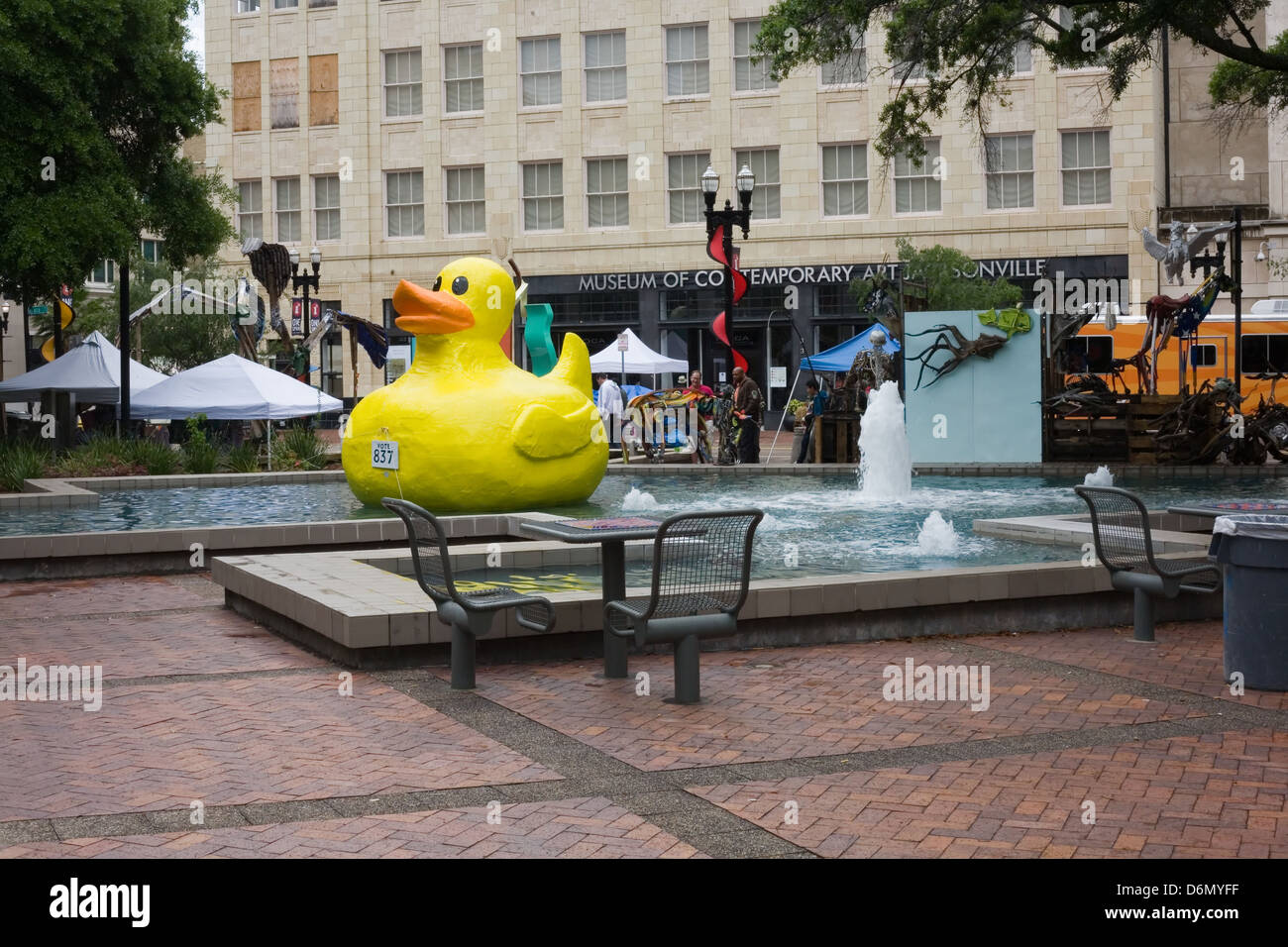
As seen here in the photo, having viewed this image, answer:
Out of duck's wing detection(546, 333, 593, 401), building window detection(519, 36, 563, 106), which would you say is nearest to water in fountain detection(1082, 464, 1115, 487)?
duck's wing detection(546, 333, 593, 401)

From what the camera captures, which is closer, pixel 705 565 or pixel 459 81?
pixel 705 565

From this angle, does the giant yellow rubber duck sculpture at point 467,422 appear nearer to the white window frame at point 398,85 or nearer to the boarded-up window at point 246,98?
the white window frame at point 398,85

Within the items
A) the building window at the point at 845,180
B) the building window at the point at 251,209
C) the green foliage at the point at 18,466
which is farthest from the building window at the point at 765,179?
the green foliage at the point at 18,466

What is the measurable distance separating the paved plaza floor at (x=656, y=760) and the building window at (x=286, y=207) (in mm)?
41432

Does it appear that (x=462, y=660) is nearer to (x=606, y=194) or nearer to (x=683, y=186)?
(x=683, y=186)

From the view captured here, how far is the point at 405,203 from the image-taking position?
4900cm

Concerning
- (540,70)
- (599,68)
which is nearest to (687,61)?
(599,68)

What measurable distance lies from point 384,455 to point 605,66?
108ft

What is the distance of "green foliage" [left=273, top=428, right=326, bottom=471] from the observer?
24.4 m

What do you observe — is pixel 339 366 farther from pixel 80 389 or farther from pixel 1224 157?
pixel 1224 157

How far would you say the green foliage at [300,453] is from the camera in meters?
24.4

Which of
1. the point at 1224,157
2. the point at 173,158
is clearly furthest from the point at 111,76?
the point at 1224,157

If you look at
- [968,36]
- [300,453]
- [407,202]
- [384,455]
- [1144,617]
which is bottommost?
[1144,617]

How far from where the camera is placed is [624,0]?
4653 cm
